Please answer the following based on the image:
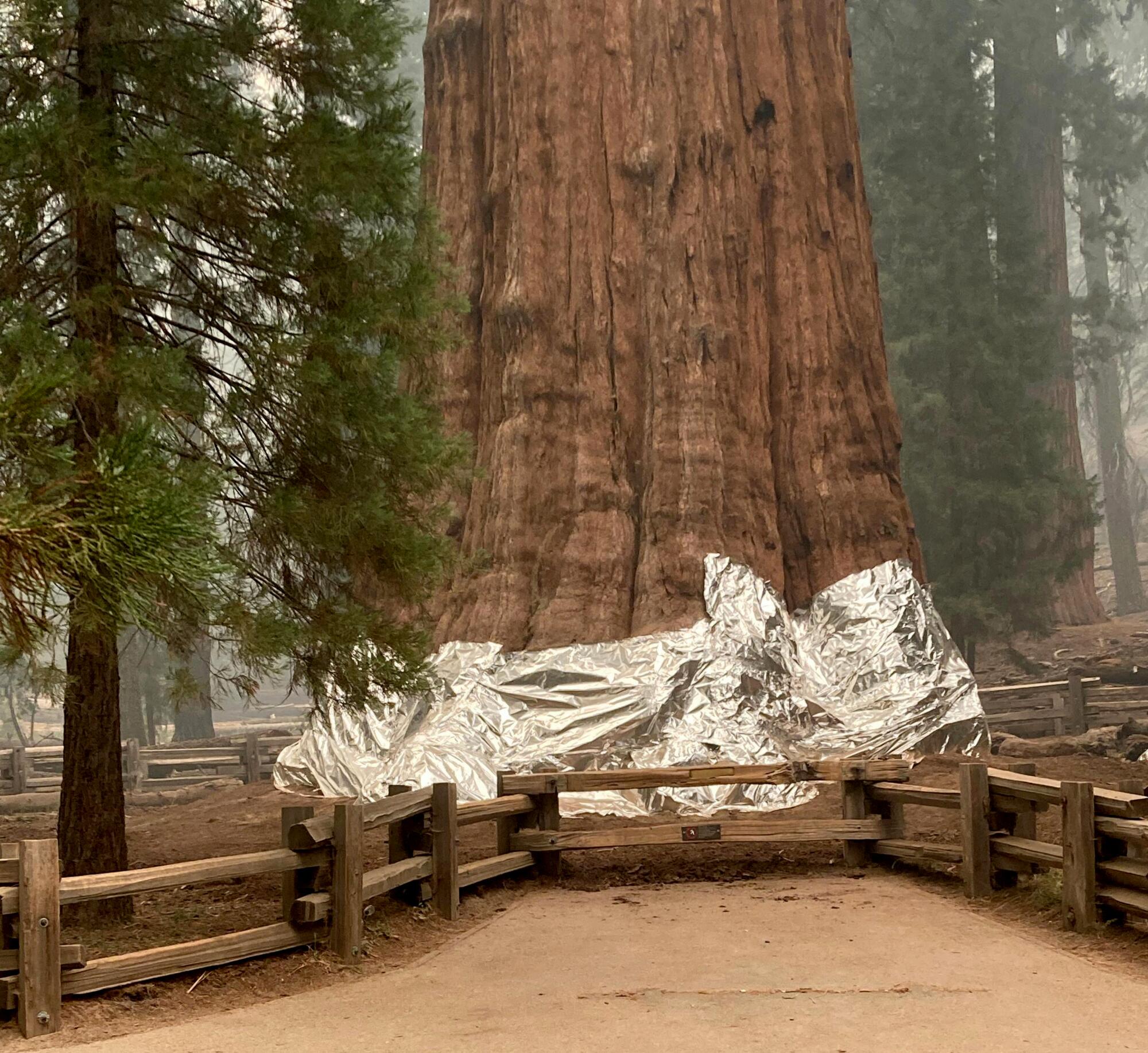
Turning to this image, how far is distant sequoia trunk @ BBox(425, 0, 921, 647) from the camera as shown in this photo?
13.5 meters

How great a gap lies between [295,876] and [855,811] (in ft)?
14.9

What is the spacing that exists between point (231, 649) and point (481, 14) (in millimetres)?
9230

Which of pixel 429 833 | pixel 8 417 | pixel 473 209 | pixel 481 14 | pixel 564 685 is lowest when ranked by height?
pixel 429 833

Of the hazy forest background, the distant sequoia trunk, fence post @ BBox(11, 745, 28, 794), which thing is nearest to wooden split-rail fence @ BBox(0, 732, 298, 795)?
fence post @ BBox(11, 745, 28, 794)

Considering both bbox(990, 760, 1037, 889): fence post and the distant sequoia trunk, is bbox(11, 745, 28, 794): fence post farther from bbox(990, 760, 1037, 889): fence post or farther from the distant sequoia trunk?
bbox(990, 760, 1037, 889): fence post

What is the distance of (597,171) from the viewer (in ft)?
47.5

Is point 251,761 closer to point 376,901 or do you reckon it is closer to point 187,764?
point 187,764

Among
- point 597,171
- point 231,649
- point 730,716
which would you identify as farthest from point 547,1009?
point 597,171

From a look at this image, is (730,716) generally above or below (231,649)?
below

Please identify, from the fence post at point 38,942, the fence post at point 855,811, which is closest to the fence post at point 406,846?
the fence post at point 38,942

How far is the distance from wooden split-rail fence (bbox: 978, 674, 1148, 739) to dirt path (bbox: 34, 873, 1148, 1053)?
9646mm

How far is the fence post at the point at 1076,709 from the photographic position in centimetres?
1736

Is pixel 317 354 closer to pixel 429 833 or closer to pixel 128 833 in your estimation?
pixel 429 833

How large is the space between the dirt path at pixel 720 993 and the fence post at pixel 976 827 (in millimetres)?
284
